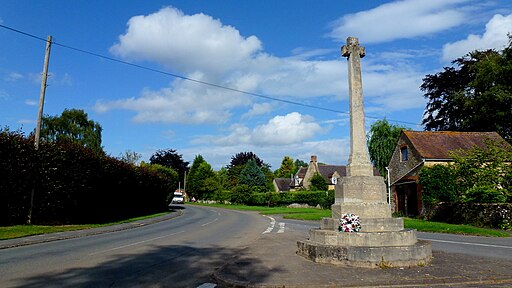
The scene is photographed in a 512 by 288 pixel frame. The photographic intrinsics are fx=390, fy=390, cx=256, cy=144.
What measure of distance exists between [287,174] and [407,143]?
82.6m

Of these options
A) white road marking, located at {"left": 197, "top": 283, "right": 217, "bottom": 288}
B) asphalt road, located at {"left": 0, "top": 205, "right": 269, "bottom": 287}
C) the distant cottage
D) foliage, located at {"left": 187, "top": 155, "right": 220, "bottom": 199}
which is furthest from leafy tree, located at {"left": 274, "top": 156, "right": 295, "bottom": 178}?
white road marking, located at {"left": 197, "top": 283, "right": 217, "bottom": 288}

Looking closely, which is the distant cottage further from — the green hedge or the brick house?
the green hedge

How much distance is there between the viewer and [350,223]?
364 inches

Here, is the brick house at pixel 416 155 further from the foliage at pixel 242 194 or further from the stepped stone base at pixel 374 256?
the foliage at pixel 242 194

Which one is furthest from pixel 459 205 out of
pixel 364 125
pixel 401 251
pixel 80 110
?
pixel 80 110

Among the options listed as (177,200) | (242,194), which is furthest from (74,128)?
(242,194)

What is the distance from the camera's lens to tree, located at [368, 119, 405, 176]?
52.5 meters

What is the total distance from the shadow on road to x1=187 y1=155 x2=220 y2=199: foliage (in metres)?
71.0

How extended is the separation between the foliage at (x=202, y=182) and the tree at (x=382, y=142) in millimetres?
37425

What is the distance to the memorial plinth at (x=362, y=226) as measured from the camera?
821cm

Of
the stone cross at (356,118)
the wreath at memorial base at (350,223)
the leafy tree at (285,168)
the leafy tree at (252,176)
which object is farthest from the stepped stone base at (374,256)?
the leafy tree at (285,168)

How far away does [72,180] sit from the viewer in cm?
2152

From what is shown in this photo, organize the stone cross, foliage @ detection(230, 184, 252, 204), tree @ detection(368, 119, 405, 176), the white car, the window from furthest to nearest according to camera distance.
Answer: the white car < foliage @ detection(230, 184, 252, 204) < tree @ detection(368, 119, 405, 176) < the window < the stone cross

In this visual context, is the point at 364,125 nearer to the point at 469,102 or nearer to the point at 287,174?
the point at 469,102
